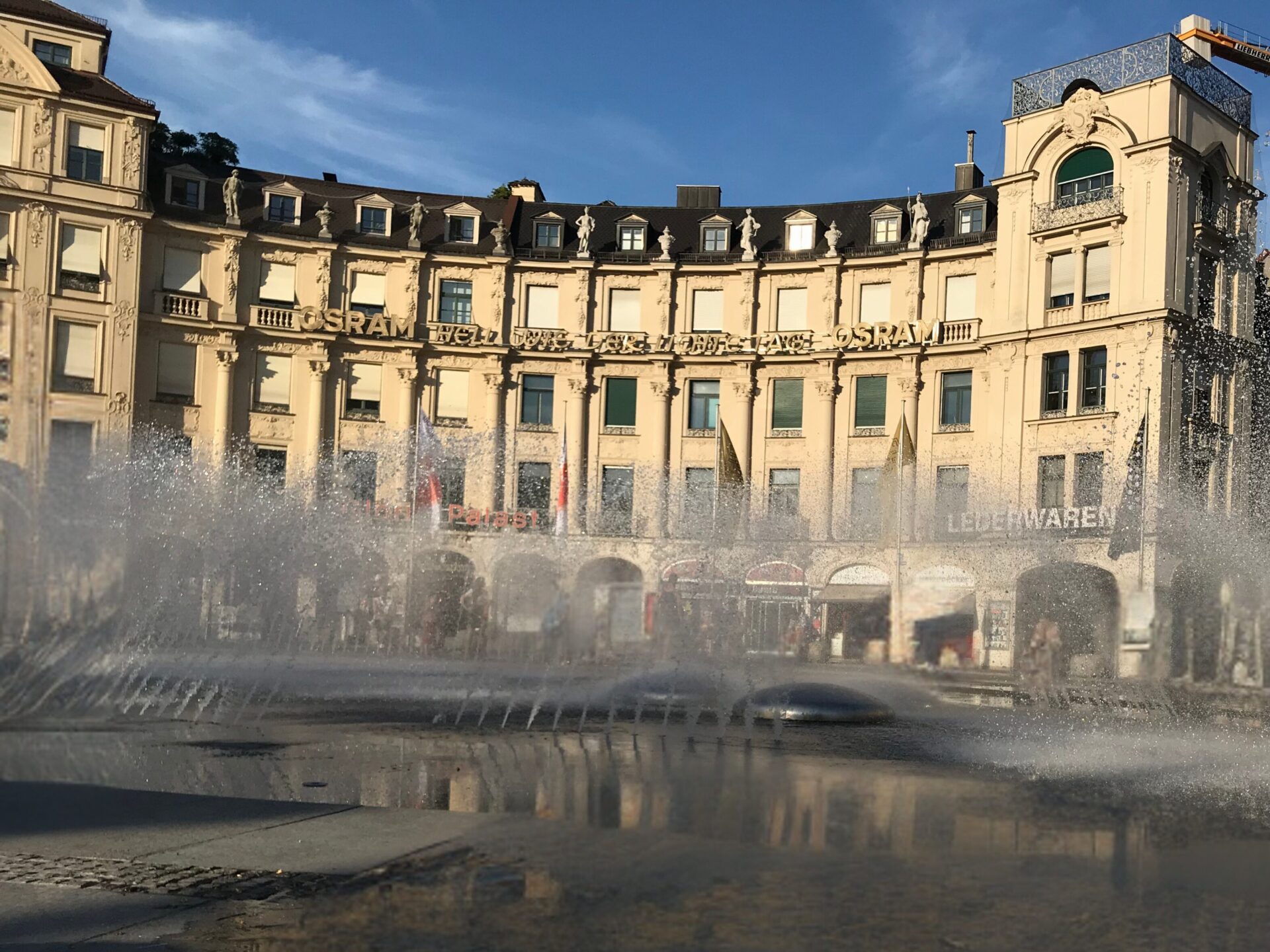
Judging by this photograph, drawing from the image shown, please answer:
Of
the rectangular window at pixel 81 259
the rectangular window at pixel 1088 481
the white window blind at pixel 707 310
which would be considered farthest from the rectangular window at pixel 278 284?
the rectangular window at pixel 1088 481

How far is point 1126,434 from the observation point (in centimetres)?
4644

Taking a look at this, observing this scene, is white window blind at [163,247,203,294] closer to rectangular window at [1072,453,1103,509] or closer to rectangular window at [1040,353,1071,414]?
rectangular window at [1040,353,1071,414]

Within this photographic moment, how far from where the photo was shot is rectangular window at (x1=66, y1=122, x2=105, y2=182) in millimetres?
51062

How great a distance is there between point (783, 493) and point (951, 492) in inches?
287

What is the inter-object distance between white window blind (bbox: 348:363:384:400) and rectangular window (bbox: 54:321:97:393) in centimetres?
1050

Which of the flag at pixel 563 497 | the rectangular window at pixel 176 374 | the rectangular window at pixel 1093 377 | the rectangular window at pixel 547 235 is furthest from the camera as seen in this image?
the rectangular window at pixel 547 235

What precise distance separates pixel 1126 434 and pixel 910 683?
13452 mm

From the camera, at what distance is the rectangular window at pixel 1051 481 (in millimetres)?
48938

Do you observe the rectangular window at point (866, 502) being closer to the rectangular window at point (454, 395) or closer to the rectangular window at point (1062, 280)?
the rectangular window at point (1062, 280)

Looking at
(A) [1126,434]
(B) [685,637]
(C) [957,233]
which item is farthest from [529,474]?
(A) [1126,434]

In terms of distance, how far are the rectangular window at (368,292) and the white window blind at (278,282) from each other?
2.47 meters

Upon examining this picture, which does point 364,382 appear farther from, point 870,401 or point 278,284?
point 870,401

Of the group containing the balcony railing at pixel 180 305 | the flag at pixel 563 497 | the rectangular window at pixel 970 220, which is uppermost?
the rectangular window at pixel 970 220

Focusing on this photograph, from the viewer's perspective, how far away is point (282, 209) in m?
58.0
